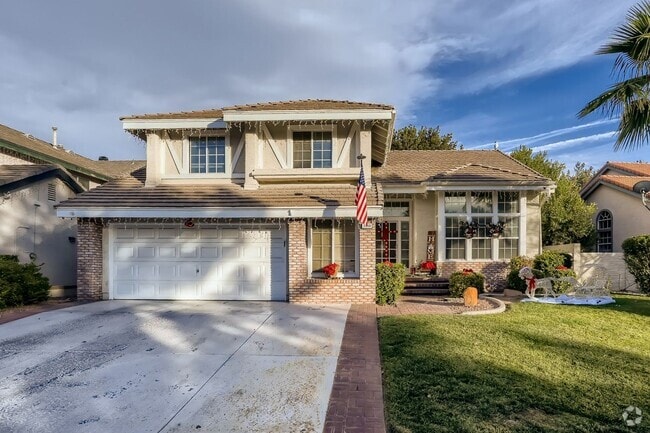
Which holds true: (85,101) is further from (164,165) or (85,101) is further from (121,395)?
(121,395)

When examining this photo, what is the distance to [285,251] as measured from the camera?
35.0 feet

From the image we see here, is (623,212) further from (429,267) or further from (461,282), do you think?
(461,282)

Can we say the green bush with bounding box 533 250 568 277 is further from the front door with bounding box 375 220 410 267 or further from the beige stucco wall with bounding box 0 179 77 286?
the beige stucco wall with bounding box 0 179 77 286

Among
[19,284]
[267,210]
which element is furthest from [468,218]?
[19,284]

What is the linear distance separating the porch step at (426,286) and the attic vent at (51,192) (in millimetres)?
12703

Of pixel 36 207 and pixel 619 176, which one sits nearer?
pixel 36 207

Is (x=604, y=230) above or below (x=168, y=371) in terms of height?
above

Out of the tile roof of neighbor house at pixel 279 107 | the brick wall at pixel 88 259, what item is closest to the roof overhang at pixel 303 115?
the tile roof of neighbor house at pixel 279 107

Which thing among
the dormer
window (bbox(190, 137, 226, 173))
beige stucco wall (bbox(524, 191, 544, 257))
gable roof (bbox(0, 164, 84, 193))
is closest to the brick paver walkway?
the dormer

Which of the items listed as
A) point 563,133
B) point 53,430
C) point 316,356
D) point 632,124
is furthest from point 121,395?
point 563,133

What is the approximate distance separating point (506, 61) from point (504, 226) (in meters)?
6.99

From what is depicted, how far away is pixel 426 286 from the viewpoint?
472 inches

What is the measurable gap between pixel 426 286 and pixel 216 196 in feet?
23.8

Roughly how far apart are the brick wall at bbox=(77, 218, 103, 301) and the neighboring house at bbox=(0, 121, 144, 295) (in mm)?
2773
